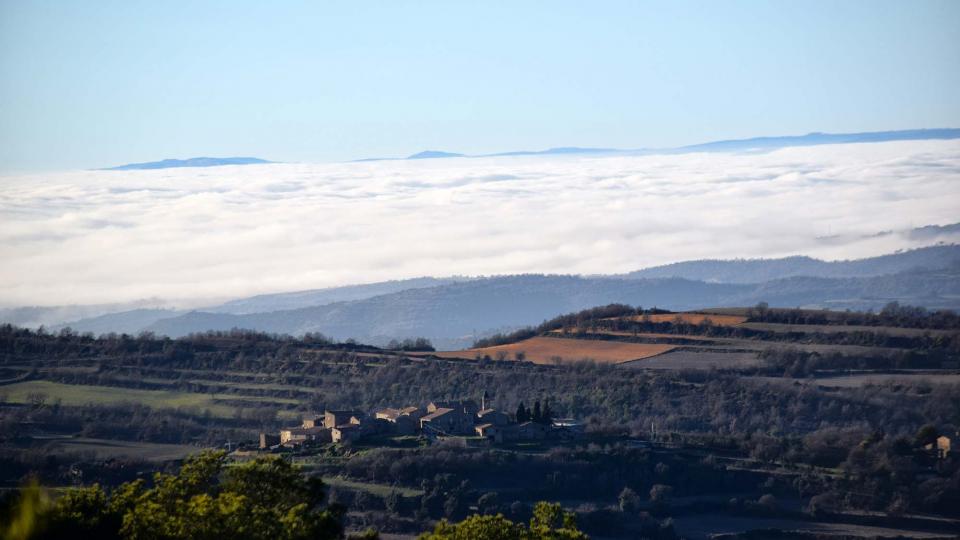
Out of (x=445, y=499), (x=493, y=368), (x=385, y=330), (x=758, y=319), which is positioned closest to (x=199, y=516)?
(x=445, y=499)

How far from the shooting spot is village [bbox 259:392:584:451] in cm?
7431

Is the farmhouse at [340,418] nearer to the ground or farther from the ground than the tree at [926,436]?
farther from the ground

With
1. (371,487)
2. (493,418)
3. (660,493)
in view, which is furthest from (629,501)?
(493,418)

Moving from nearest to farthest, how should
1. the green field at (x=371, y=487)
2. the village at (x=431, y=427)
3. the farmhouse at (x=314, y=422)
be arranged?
1. the green field at (x=371, y=487)
2. the village at (x=431, y=427)
3. the farmhouse at (x=314, y=422)

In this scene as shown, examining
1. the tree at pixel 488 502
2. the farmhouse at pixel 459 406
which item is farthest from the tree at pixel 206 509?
the farmhouse at pixel 459 406

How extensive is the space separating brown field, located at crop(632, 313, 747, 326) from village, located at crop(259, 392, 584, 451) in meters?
33.1

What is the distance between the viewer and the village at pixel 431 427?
7431 centimetres

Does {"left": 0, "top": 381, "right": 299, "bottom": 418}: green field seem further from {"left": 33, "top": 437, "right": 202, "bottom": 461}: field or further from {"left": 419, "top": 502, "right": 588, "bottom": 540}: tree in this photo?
{"left": 419, "top": 502, "right": 588, "bottom": 540}: tree

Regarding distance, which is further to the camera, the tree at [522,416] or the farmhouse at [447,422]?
the tree at [522,416]

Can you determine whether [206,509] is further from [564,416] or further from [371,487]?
[564,416]

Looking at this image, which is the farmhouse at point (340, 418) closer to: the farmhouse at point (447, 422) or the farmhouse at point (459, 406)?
→ the farmhouse at point (447, 422)

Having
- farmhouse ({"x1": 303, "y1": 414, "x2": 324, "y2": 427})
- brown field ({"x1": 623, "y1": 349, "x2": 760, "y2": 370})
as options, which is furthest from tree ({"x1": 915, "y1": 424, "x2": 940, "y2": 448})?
farmhouse ({"x1": 303, "y1": 414, "x2": 324, "y2": 427})

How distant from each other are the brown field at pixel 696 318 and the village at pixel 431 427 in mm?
33087

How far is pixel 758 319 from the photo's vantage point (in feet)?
368
